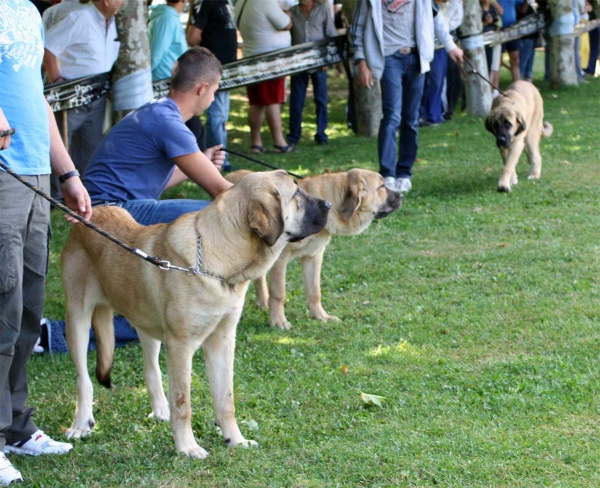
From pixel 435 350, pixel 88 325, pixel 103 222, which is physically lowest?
pixel 435 350

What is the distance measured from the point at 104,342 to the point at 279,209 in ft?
4.56

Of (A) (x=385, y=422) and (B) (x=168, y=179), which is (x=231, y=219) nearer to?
(A) (x=385, y=422)

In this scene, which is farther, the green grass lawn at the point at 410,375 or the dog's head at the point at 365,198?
the dog's head at the point at 365,198

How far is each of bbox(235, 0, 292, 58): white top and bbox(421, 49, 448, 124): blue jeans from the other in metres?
3.36

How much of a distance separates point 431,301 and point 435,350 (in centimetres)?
102

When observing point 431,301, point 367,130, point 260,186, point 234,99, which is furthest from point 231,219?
point 234,99

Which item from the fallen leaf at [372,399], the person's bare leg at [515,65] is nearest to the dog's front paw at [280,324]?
the fallen leaf at [372,399]

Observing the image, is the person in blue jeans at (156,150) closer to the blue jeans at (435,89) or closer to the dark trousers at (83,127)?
the dark trousers at (83,127)

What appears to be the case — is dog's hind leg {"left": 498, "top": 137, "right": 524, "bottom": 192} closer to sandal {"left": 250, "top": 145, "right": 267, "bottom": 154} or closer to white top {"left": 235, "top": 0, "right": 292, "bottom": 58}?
white top {"left": 235, "top": 0, "right": 292, "bottom": 58}

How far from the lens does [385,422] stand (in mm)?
4340

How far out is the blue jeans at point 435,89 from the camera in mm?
15000

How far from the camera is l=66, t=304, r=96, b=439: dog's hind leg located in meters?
4.44

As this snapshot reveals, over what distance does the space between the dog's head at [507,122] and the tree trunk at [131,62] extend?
402cm

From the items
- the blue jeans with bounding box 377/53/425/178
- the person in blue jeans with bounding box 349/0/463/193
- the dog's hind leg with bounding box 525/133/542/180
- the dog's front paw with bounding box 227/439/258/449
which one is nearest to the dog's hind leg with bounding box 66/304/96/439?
the dog's front paw with bounding box 227/439/258/449
